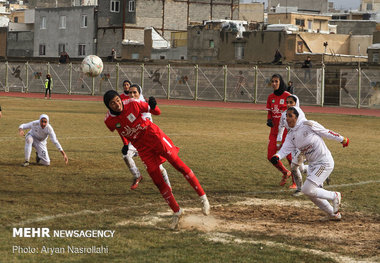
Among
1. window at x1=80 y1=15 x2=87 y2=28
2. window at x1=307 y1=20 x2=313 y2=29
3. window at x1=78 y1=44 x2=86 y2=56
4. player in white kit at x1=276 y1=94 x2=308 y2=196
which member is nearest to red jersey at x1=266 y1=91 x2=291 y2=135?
player in white kit at x1=276 y1=94 x2=308 y2=196

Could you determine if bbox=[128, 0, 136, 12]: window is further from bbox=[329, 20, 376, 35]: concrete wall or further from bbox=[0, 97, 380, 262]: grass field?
bbox=[0, 97, 380, 262]: grass field

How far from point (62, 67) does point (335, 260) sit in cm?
5351

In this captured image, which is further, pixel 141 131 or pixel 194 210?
pixel 194 210

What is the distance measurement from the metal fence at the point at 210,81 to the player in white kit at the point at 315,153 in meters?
35.0

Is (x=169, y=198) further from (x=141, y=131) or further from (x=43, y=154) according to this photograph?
(x=43, y=154)

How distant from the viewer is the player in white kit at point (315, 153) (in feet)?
32.2

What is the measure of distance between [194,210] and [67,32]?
7805cm

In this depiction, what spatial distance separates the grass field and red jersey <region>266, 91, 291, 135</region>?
1182mm

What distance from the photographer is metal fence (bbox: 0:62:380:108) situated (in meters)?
46.2

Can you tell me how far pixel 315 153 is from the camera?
400 inches

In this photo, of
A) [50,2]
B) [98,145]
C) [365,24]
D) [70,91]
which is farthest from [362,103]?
[50,2]

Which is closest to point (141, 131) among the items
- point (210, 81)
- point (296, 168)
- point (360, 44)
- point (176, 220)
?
point (176, 220)

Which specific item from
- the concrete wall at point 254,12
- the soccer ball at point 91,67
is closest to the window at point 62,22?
the concrete wall at point 254,12

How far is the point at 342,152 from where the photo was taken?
18922 mm
